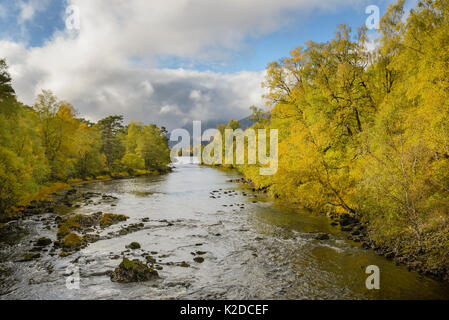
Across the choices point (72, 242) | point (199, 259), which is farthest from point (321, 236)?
point (72, 242)

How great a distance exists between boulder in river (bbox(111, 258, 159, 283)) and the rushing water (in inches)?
15.3

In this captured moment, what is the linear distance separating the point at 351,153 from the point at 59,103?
4736 centimetres

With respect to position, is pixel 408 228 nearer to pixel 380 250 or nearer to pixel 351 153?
pixel 380 250

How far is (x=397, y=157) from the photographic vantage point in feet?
49.1

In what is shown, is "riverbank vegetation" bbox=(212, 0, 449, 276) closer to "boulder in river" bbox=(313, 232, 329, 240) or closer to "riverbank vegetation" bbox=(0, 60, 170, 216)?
"boulder in river" bbox=(313, 232, 329, 240)

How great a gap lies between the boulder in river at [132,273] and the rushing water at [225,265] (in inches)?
15.3

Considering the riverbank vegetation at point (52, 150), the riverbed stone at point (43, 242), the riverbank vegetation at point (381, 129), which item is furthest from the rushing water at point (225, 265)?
the riverbank vegetation at point (52, 150)

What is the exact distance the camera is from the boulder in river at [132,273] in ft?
43.8

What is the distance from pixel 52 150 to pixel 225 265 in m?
43.4

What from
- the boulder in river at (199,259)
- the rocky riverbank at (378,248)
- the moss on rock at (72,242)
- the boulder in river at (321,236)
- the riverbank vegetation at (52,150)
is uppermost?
the riverbank vegetation at (52,150)

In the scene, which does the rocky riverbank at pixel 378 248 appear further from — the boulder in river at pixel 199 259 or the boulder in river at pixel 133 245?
the boulder in river at pixel 133 245

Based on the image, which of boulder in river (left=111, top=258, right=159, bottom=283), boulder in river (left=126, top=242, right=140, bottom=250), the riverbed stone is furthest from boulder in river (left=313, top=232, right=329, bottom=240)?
the riverbed stone

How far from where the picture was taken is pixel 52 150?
1858 inches
